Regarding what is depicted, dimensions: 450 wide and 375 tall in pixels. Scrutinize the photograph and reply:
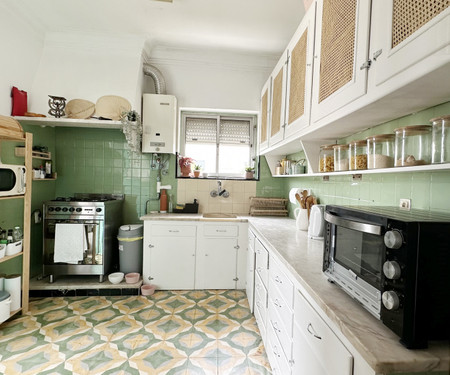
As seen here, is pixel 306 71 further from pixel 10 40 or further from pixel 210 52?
pixel 10 40

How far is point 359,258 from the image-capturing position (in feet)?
3.01

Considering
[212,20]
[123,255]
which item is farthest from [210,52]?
[123,255]

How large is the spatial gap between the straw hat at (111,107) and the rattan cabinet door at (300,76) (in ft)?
6.16

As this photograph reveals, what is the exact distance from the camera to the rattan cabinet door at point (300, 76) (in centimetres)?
167

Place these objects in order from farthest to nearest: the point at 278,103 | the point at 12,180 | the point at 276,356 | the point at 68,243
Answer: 1. the point at 68,243
2. the point at 278,103
3. the point at 12,180
4. the point at 276,356

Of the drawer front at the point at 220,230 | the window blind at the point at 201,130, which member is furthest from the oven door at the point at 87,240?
the window blind at the point at 201,130

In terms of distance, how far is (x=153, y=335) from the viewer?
212cm

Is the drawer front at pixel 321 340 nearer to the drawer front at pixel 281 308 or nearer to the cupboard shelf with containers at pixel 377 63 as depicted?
the drawer front at pixel 281 308

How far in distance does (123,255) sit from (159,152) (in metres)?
1.31

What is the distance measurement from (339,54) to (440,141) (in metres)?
0.63

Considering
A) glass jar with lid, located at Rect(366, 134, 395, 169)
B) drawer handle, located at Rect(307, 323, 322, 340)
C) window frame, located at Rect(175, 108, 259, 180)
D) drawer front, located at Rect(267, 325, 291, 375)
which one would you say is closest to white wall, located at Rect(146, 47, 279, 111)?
window frame, located at Rect(175, 108, 259, 180)

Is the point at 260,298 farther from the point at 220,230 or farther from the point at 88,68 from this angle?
the point at 88,68

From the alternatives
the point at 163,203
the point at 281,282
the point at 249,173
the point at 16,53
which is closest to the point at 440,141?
the point at 281,282

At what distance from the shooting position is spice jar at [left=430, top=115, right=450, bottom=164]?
3.25 ft
